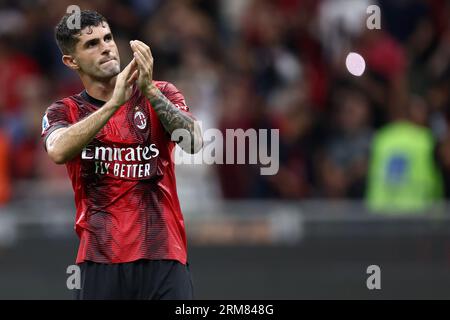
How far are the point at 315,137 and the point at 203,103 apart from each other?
1272mm

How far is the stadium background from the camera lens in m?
12.0

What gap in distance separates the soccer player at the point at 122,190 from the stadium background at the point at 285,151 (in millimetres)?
5237

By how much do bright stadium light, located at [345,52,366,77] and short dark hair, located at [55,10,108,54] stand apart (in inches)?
256

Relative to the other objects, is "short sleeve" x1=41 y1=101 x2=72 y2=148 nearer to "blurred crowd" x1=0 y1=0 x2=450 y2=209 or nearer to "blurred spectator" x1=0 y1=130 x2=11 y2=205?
"blurred crowd" x1=0 y1=0 x2=450 y2=209

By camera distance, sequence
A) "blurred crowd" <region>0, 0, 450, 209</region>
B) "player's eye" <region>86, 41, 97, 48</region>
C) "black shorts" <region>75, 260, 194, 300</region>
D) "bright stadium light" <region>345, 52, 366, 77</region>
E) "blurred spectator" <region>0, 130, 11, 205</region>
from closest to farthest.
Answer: "black shorts" <region>75, 260, 194, 300</region>, "player's eye" <region>86, 41, 97, 48</region>, "blurred crowd" <region>0, 0, 450, 209</region>, "blurred spectator" <region>0, 130, 11, 205</region>, "bright stadium light" <region>345, 52, 366, 77</region>

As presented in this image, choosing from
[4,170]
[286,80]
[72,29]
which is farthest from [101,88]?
[286,80]

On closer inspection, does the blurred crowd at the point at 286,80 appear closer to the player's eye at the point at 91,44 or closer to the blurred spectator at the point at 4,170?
the blurred spectator at the point at 4,170

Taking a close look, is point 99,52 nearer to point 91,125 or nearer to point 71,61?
point 71,61

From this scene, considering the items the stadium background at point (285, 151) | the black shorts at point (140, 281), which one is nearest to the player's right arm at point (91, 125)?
the black shorts at point (140, 281)

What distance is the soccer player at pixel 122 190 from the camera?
22.2 feet

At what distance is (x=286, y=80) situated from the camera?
44.4 ft

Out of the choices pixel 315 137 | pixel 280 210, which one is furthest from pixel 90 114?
pixel 315 137

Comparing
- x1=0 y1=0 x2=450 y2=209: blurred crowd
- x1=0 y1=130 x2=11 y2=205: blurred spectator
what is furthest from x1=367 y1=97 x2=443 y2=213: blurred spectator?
x1=0 y1=130 x2=11 y2=205: blurred spectator
